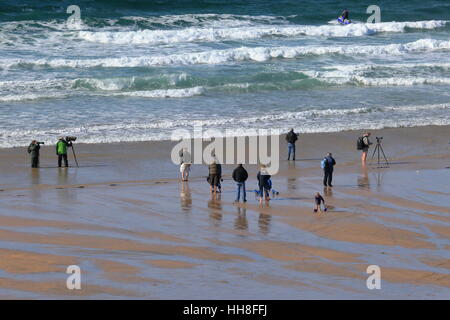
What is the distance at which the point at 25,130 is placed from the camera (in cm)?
2862

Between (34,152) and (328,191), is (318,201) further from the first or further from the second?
(34,152)

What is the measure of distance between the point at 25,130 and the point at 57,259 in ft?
44.7

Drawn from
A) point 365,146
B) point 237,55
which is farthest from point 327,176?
point 237,55

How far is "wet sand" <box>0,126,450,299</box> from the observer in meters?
14.5

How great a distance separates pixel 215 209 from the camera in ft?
64.8

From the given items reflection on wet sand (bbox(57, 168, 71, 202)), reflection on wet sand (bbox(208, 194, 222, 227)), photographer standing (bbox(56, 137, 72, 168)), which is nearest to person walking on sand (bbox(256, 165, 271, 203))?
reflection on wet sand (bbox(208, 194, 222, 227))

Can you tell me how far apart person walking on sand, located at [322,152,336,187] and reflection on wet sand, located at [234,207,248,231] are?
3003 mm

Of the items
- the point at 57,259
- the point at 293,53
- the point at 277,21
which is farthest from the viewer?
the point at 277,21

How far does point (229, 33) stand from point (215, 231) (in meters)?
29.9

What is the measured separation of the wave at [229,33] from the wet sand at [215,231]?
65.3ft

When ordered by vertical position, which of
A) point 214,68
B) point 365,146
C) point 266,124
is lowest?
point 365,146

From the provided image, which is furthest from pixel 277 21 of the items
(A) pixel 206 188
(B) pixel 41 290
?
(B) pixel 41 290
